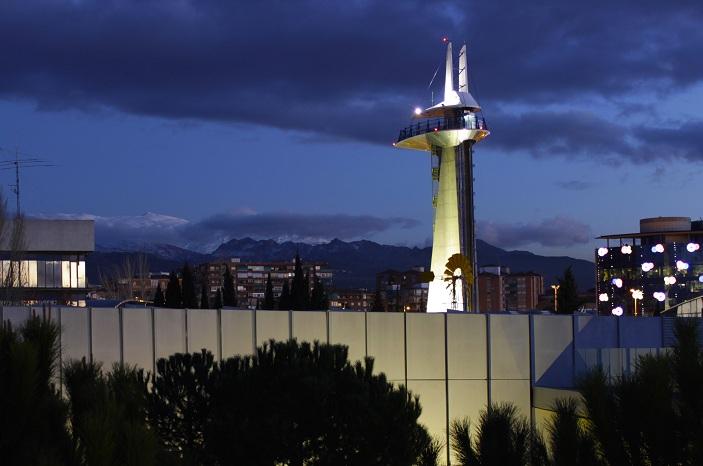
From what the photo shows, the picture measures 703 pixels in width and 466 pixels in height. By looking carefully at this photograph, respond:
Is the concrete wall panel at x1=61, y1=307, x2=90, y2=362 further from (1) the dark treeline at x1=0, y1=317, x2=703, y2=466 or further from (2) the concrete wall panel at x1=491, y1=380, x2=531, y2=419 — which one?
(2) the concrete wall panel at x1=491, y1=380, x2=531, y2=419

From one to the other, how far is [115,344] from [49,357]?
19.8 m

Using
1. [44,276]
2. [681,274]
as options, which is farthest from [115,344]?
[681,274]

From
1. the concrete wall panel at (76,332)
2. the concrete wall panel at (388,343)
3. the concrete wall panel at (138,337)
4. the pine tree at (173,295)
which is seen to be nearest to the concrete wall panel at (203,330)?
the concrete wall panel at (138,337)

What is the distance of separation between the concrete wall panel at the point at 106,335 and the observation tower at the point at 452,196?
58.3 m

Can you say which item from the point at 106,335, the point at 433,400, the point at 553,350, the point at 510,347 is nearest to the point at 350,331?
the point at 433,400

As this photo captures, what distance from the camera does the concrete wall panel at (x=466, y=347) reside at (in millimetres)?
33844

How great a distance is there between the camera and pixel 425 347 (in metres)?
33.7

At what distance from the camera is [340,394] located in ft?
72.2

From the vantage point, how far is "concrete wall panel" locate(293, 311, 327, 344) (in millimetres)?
32312

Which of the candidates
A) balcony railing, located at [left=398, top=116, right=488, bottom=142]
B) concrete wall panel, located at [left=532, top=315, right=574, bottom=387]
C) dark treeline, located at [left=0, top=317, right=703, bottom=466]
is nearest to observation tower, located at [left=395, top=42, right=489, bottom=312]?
balcony railing, located at [left=398, top=116, right=488, bottom=142]

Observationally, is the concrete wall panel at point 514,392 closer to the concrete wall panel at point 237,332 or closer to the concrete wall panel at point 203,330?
the concrete wall panel at point 237,332

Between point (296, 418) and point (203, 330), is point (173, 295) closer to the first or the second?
point (203, 330)

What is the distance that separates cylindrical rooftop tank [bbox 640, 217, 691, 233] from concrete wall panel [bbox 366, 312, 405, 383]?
544 ft

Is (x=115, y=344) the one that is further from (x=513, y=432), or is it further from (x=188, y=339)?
(x=513, y=432)
